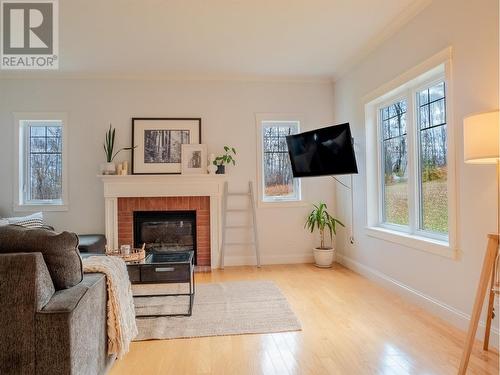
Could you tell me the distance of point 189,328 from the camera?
8.36 ft

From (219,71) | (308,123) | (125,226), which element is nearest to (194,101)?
(219,71)

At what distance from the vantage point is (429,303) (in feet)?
9.21

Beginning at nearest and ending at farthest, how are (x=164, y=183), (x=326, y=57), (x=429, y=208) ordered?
(x=429, y=208) < (x=326, y=57) < (x=164, y=183)

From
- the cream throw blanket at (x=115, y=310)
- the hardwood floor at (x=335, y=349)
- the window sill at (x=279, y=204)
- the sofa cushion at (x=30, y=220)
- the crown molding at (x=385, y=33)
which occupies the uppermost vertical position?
the crown molding at (x=385, y=33)

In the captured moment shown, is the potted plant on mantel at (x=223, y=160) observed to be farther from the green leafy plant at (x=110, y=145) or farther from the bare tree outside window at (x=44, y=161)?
the bare tree outside window at (x=44, y=161)

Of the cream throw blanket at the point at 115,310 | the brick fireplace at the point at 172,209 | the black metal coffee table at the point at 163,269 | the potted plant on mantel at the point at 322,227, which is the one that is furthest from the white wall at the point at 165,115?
the cream throw blanket at the point at 115,310

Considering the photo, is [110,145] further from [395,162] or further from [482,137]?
[482,137]

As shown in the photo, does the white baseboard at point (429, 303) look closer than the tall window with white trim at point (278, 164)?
Yes

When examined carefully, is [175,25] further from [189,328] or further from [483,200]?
[483,200]

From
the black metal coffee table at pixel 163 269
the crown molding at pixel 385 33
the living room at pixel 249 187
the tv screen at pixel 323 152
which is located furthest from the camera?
the tv screen at pixel 323 152

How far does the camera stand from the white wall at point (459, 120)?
2213 mm

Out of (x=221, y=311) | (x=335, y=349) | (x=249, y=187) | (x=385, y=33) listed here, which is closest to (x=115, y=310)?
(x=221, y=311)

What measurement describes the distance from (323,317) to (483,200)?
58.6 inches

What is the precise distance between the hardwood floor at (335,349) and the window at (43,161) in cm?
315
